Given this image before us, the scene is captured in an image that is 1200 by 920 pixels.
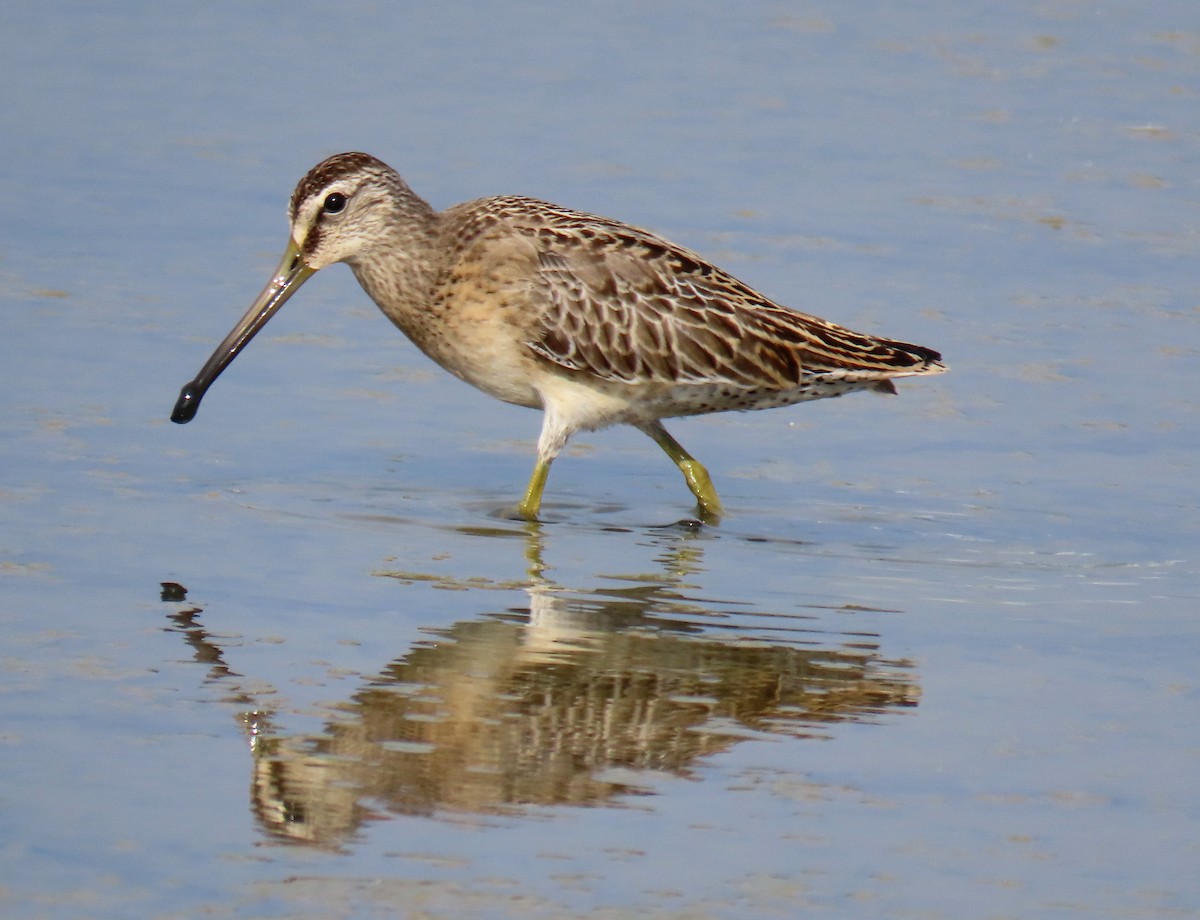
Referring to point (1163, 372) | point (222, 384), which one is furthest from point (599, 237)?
point (1163, 372)

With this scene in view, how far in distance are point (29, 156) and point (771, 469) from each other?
5.57 m

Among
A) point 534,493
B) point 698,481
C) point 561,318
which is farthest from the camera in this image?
point 698,481

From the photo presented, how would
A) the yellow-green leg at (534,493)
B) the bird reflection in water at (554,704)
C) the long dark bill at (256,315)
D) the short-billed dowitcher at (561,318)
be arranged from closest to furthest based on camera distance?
the bird reflection in water at (554,704) < the yellow-green leg at (534,493) < the short-billed dowitcher at (561,318) < the long dark bill at (256,315)

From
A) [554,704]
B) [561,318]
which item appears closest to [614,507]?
[561,318]

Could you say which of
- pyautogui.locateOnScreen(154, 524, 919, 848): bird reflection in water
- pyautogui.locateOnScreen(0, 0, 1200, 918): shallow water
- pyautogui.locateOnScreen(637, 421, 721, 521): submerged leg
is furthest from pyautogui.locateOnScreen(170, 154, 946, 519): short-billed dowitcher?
pyautogui.locateOnScreen(154, 524, 919, 848): bird reflection in water

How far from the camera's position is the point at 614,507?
9.52 m

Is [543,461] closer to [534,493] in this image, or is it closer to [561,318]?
[534,493]

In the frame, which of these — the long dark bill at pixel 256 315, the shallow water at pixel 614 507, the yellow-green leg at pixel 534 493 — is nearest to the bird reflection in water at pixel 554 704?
the shallow water at pixel 614 507

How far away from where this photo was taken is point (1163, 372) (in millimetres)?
10797

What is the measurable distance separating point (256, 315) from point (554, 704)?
3.48 meters

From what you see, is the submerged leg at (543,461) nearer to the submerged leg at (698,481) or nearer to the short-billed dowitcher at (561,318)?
the short-billed dowitcher at (561,318)

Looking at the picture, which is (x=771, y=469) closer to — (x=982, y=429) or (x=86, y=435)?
(x=982, y=429)

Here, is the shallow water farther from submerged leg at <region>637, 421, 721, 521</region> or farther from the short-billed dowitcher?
the short-billed dowitcher

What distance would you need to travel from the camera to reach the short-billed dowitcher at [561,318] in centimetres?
927
